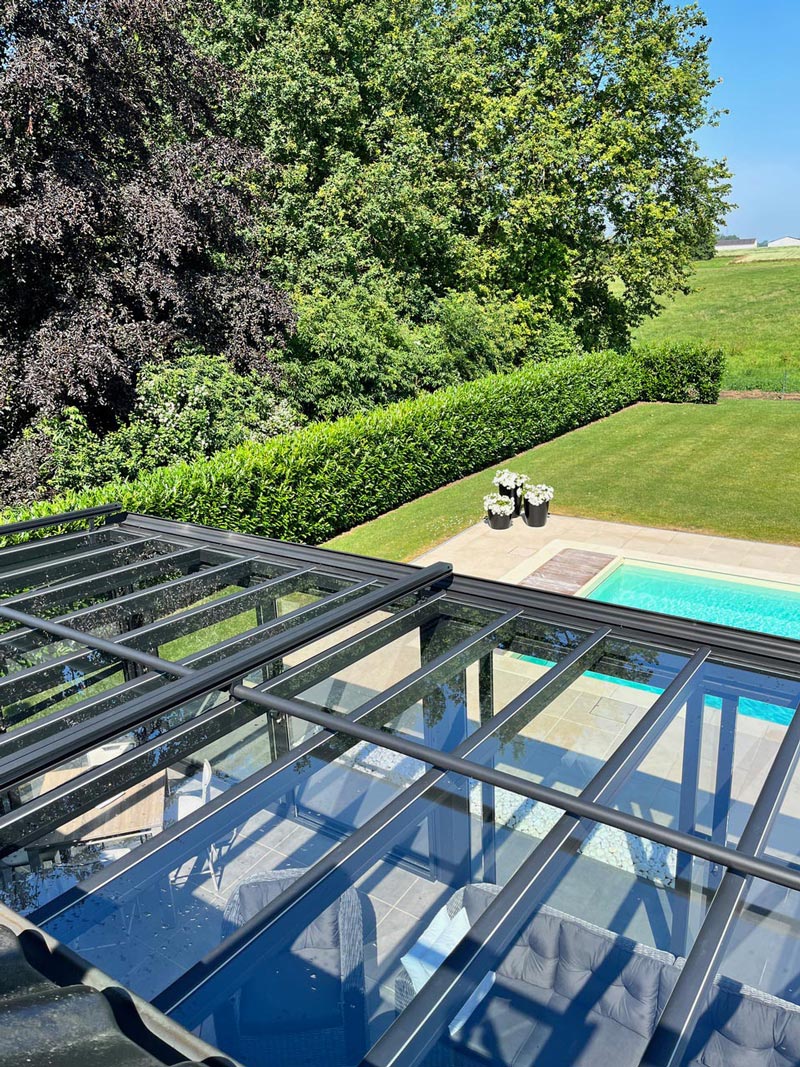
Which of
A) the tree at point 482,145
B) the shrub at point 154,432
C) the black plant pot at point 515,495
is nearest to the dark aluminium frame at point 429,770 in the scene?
the shrub at point 154,432

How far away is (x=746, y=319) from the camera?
43.4 m

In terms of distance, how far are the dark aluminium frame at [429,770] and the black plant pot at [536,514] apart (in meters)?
8.42

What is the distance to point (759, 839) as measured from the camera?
246cm

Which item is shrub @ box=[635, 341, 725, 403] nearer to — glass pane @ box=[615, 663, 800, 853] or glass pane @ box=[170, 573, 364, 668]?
glass pane @ box=[170, 573, 364, 668]

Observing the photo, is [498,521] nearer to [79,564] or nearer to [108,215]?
[79,564]

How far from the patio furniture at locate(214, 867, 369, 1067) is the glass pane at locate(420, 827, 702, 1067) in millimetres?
281

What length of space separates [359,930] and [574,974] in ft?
3.20

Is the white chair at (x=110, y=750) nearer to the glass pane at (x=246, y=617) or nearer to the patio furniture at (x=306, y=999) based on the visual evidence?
the glass pane at (x=246, y=617)

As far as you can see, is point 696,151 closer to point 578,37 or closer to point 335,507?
point 578,37

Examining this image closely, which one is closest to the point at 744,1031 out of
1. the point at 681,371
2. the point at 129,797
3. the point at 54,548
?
the point at 129,797

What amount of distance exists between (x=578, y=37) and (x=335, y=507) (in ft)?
61.9

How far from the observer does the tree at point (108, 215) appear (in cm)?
1223

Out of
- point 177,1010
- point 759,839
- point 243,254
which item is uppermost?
point 243,254

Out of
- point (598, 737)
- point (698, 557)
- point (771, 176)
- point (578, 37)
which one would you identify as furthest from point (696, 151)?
point (598, 737)
